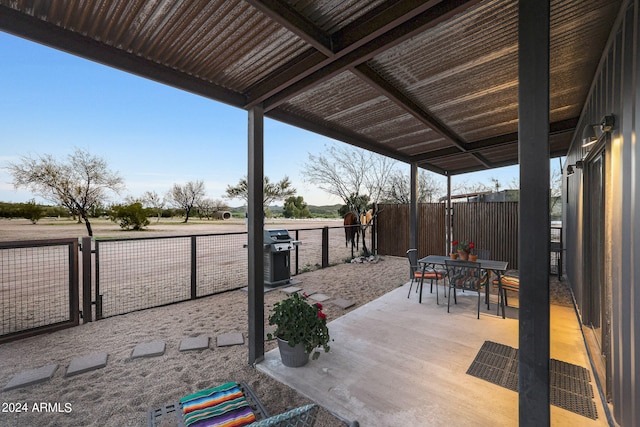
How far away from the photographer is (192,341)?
9.70 ft

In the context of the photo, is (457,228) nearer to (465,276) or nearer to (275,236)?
(465,276)

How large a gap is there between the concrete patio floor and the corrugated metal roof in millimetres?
2529

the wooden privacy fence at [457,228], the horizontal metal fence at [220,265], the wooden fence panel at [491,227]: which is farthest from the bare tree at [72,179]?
the wooden fence panel at [491,227]

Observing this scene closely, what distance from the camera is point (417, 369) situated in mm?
2393

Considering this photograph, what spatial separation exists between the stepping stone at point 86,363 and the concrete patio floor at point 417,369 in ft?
5.07

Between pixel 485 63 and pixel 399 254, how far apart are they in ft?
23.4

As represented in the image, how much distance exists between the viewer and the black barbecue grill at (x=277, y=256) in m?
5.02

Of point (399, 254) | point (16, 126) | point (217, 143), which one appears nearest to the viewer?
point (16, 126)

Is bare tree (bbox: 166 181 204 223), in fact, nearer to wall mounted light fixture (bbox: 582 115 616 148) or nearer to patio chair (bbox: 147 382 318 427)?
patio chair (bbox: 147 382 318 427)

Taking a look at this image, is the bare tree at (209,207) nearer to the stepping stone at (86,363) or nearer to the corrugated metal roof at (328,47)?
the stepping stone at (86,363)

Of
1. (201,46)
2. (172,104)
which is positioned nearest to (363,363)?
(201,46)

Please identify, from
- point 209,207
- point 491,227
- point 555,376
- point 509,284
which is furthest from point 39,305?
point 491,227

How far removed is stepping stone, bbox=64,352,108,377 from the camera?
2.39 m

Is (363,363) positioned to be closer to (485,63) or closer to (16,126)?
(485,63)
